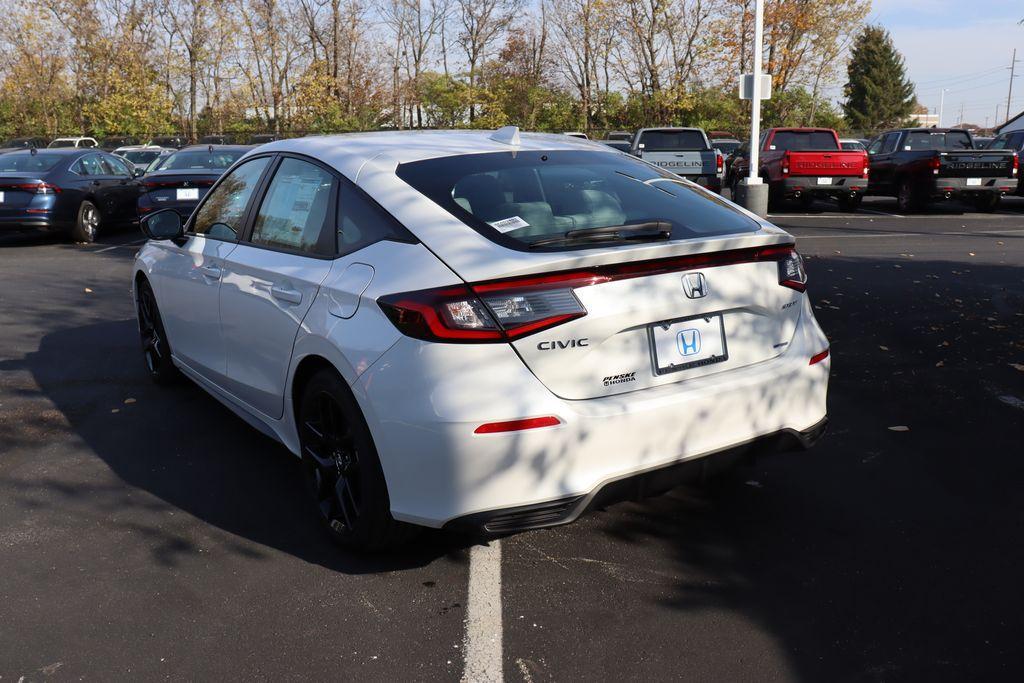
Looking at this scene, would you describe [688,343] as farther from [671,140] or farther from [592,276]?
[671,140]

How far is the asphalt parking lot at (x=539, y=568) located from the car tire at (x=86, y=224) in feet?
32.8

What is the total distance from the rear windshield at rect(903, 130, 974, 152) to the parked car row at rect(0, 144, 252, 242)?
46.4ft

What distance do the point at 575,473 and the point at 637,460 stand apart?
0.78 ft

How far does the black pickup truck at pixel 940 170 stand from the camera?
18625 millimetres

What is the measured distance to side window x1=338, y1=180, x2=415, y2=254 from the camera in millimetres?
3498

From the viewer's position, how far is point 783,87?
42.7 m

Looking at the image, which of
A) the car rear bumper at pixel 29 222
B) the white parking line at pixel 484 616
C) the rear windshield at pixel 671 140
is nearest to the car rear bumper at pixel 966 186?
the rear windshield at pixel 671 140

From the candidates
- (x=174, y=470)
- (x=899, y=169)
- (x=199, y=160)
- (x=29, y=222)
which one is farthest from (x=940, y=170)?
(x=174, y=470)

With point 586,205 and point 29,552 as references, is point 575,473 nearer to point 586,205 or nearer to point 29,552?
point 586,205

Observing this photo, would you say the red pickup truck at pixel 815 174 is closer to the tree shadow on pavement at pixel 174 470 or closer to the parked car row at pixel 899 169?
the parked car row at pixel 899 169

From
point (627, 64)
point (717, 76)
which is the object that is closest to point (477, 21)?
point (627, 64)

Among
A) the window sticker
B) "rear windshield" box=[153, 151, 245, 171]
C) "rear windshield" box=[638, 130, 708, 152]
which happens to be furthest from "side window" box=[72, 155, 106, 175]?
the window sticker

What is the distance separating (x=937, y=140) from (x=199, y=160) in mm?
15422

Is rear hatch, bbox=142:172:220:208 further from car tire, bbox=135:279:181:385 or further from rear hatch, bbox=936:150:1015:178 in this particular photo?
rear hatch, bbox=936:150:1015:178
